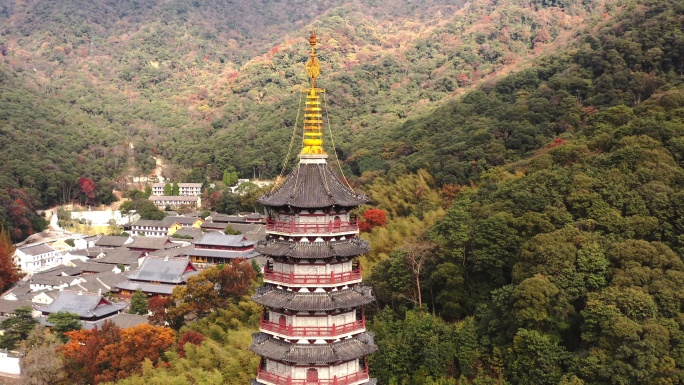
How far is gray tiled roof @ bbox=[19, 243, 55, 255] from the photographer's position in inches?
2429

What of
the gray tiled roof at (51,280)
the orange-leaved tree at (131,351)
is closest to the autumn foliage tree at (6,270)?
the gray tiled roof at (51,280)

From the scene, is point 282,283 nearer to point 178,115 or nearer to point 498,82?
point 498,82

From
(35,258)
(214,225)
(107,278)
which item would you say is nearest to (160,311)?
(107,278)

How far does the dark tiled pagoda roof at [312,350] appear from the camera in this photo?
17.5 meters

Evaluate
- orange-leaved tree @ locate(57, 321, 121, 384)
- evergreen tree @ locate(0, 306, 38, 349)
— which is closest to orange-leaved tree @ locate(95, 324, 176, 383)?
orange-leaved tree @ locate(57, 321, 121, 384)

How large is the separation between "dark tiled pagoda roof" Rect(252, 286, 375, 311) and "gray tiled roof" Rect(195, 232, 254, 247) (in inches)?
1587

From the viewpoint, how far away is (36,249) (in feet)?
205

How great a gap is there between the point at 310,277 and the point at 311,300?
631 millimetres

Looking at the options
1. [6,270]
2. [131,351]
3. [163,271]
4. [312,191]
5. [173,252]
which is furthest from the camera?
[173,252]

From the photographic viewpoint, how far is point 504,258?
30562 millimetres

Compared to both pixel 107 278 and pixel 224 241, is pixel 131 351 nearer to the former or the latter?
pixel 107 278

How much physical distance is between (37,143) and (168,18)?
3886 inches

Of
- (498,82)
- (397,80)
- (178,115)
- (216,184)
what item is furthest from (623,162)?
(178,115)

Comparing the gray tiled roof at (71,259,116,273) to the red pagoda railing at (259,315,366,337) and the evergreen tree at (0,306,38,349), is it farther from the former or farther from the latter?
the red pagoda railing at (259,315,366,337)
